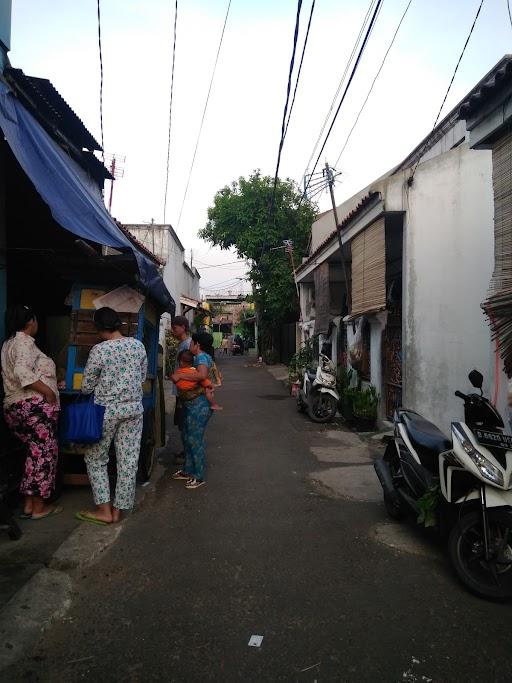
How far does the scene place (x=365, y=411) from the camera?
28.2 ft

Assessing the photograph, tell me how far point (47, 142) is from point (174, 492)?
Answer: 358 cm

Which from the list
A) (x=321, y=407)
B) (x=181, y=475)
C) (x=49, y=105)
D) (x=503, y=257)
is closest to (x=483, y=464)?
(x=503, y=257)

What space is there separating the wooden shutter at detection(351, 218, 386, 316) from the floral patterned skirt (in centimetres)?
541

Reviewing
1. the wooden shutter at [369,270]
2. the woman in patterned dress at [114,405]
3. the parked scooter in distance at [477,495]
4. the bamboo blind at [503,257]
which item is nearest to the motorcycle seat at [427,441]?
the parked scooter in distance at [477,495]

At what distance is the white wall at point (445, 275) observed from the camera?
258 inches

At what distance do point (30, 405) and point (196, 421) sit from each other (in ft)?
5.80

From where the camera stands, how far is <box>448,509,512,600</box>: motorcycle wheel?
114 inches

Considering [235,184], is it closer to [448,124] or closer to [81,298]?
[448,124]

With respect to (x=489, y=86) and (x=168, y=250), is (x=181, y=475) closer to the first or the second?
(x=489, y=86)

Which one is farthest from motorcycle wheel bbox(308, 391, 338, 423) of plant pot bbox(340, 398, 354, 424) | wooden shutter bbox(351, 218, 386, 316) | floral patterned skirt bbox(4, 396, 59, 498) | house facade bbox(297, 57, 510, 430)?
floral patterned skirt bbox(4, 396, 59, 498)

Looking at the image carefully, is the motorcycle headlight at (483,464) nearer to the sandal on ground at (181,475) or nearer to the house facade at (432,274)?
the house facade at (432,274)

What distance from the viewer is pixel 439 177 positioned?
725 cm

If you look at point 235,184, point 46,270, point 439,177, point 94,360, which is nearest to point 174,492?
point 94,360

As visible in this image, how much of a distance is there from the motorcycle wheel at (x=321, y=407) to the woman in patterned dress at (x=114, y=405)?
602cm
